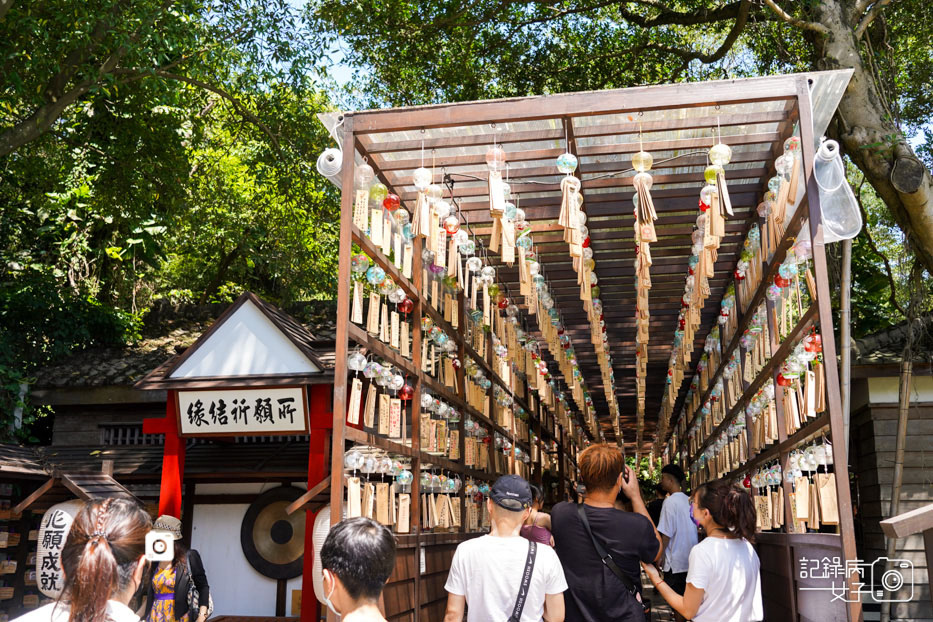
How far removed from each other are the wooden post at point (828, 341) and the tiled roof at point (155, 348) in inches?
198

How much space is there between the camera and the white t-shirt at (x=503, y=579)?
3016 mm

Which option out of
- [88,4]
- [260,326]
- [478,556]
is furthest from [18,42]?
[478,556]

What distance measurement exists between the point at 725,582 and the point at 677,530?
10.9 ft

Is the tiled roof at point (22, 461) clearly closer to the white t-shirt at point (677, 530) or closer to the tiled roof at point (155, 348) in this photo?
the tiled roof at point (155, 348)

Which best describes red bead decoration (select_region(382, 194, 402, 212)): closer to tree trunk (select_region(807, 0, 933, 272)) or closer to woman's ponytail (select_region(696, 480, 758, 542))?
woman's ponytail (select_region(696, 480, 758, 542))

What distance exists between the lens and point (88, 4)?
7.74 metres

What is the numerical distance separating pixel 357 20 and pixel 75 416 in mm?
6421

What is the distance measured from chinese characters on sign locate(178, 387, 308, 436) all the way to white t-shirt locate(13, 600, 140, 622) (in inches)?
204

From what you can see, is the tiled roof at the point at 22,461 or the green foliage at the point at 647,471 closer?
the tiled roof at the point at 22,461

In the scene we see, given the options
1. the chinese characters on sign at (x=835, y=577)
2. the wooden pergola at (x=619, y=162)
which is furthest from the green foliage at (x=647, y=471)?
the chinese characters on sign at (x=835, y=577)

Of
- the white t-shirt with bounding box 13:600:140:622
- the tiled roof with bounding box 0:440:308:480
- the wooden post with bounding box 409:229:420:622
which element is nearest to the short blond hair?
the white t-shirt with bounding box 13:600:140:622

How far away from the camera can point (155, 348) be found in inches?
450

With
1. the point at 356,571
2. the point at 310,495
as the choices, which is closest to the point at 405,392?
the point at 310,495

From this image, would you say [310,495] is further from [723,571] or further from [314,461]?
[723,571]
